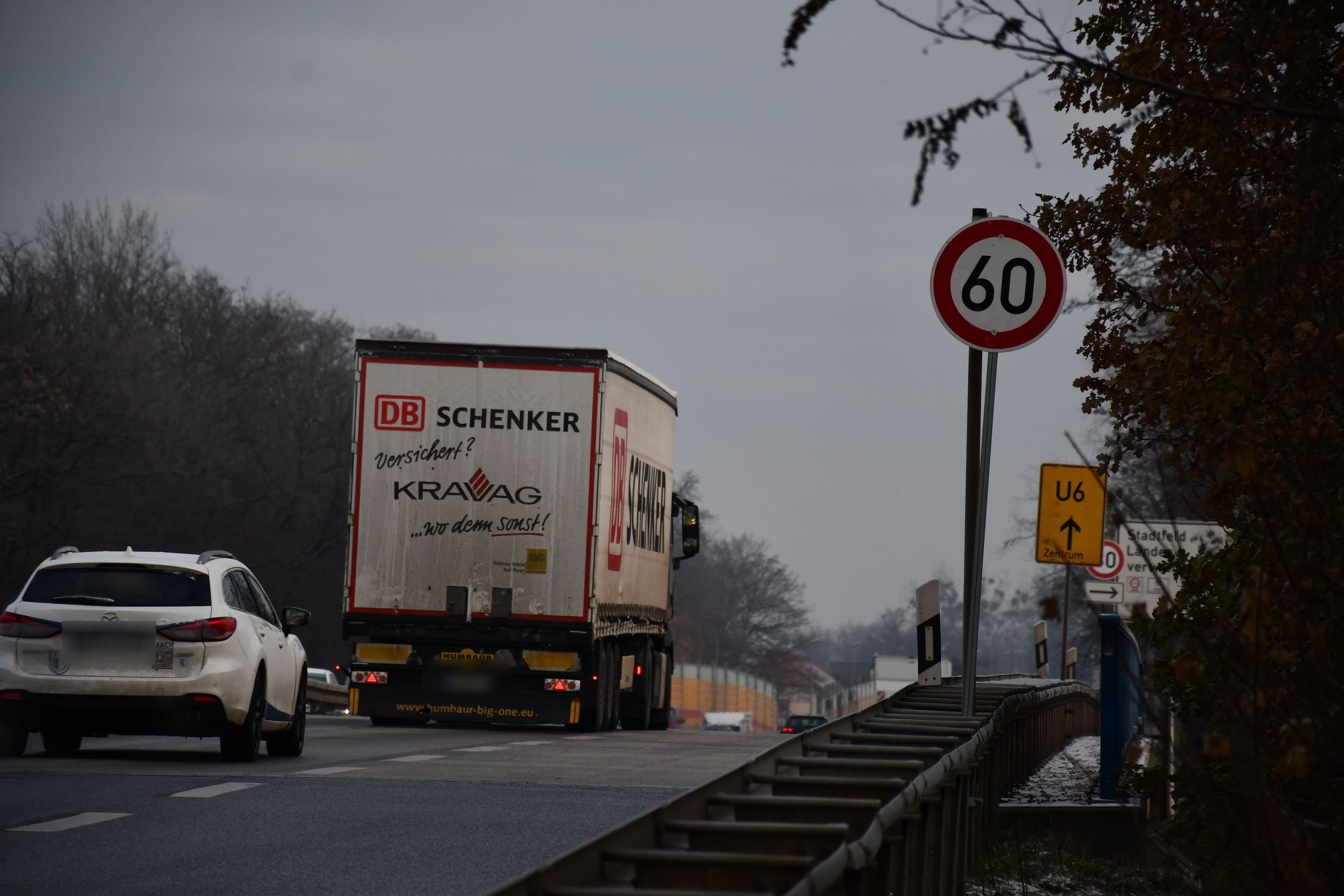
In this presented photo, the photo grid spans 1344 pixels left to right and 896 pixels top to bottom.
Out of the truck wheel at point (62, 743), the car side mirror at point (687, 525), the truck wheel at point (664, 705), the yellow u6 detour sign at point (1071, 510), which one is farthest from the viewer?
the truck wheel at point (664, 705)

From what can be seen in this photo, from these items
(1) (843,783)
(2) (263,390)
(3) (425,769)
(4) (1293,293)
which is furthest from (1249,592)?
(2) (263,390)

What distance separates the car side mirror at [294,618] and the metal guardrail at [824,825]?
7198 millimetres

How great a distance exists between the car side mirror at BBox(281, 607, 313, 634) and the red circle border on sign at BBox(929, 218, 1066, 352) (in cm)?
710

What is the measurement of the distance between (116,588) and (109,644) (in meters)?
0.44

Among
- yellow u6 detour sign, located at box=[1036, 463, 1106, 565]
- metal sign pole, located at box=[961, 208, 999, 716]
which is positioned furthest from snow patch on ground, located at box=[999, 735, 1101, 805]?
yellow u6 detour sign, located at box=[1036, 463, 1106, 565]

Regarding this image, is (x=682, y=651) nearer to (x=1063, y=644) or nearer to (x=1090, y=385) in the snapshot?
(x=1063, y=644)

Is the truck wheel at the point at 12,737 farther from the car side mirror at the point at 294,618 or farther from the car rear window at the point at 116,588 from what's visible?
the car side mirror at the point at 294,618

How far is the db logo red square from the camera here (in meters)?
19.6

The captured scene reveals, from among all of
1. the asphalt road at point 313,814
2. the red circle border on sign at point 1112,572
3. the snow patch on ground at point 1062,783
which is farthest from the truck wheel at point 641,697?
the snow patch on ground at point 1062,783

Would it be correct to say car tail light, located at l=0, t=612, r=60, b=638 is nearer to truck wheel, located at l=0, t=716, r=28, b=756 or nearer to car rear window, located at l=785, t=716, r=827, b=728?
truck wheel, located at l=0, t=716, r=28, b=756

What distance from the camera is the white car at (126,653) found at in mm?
12547

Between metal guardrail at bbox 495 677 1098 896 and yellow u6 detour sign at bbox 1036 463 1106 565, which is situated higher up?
yellow u6 detour sign at bbox 1036 463 1106 565

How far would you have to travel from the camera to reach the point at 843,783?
209 inches

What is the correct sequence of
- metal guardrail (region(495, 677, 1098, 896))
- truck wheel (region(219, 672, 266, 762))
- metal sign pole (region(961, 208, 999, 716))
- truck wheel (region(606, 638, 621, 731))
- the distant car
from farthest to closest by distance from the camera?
the distant car, truck wheel (region(606, 638, 621, 731)), truck wheel (region(219, 672, 266, 762)), metal sign pole (region(961, 208, 999, 716)), metal guardrail (region(495, 677, 1098, 896))
